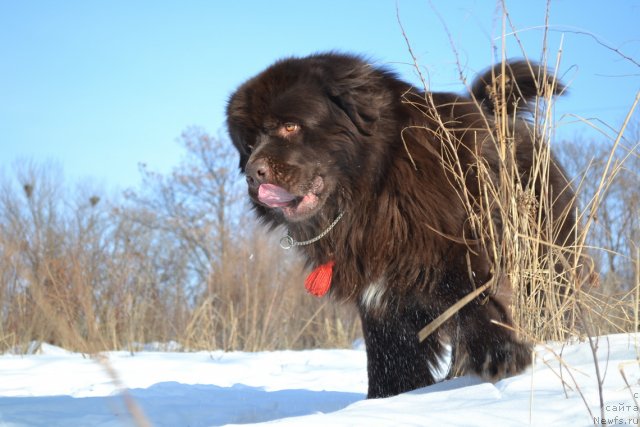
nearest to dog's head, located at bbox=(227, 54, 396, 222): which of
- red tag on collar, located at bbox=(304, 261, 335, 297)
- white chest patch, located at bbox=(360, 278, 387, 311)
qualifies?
red tag on collar, located at bbox=(304, 261, 335, 297)

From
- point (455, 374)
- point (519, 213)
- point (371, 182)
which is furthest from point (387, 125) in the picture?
point (455, 374)

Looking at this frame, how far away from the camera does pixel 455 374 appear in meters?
3.42

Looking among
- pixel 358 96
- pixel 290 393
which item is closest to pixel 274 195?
pixel 358 96

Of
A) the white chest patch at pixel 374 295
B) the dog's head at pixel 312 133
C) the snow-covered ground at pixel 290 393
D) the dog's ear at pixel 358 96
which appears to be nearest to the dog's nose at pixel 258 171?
the dog's head at pixel 312 133

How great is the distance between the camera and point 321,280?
3578 mm

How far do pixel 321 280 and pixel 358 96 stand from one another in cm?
102

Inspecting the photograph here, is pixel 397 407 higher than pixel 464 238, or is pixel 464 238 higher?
pixel 464 238

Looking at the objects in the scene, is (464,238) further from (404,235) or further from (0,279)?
(0,279)

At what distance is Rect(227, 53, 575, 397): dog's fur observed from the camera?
3104 millimetres

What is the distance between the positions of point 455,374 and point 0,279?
239 inches

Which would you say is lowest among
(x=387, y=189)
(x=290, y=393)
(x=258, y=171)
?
(x=290, y=393)

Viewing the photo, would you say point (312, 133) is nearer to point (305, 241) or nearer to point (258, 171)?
point (258, 171)

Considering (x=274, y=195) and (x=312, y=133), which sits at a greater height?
(x=312, y=133)

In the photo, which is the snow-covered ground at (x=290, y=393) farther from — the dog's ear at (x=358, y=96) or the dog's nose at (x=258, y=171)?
the dog's ear at (x=358, y=96)
